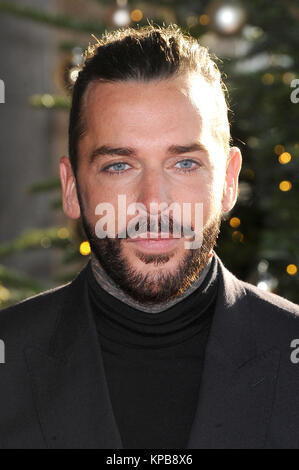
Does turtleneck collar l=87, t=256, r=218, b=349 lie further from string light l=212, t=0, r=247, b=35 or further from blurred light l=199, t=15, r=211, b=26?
blurred light l=199, t=15, r=211, b=26

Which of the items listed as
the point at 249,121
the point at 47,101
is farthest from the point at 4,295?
the point at 249,121

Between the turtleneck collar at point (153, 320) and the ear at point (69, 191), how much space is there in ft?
1.08

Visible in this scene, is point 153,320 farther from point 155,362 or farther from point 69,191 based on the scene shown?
point 69,191

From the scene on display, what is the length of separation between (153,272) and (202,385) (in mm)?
389

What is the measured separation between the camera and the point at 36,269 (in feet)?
31.5

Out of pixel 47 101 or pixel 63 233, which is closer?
pixel 47 101

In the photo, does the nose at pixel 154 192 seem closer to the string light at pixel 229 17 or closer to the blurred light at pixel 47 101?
the blurred light at pixel 47 101

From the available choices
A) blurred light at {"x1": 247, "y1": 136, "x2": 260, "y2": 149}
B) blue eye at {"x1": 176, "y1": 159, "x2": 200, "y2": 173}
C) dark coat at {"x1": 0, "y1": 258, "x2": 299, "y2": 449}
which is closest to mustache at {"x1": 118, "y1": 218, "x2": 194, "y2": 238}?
blue eye at {"x1": 176, "y1": 159, "x2": 200, "y2": 173}

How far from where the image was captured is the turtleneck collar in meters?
2.21

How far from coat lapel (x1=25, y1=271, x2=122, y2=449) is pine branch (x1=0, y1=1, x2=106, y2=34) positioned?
8.37 feet

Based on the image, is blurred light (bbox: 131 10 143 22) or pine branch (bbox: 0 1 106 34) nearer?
pine branch (bbox: 0 1 106 34)

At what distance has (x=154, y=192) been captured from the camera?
2.05 m

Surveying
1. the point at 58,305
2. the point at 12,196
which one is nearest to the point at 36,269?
the point at 12,196

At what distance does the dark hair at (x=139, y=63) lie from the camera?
2.24 m
